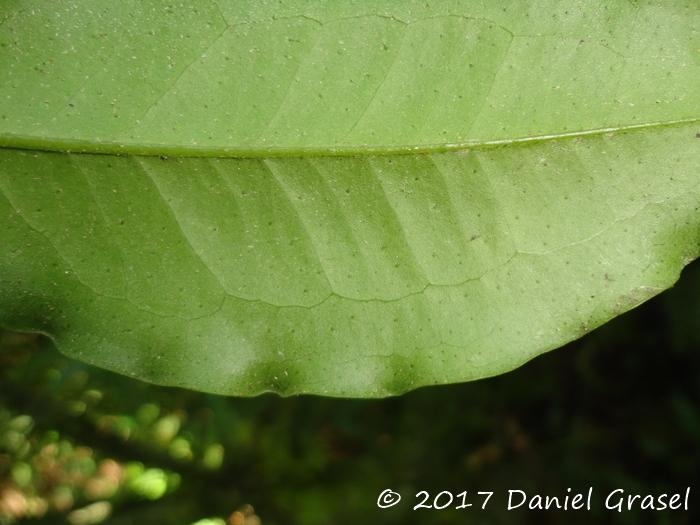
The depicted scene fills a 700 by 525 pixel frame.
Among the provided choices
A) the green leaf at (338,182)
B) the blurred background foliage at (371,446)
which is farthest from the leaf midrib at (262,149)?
the blurred background foliage at (371,446)

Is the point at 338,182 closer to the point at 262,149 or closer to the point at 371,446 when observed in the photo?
the point at 262,149

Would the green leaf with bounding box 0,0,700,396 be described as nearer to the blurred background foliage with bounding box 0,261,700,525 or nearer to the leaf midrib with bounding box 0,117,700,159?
the leaf midrib with bounding box 0,117,700,159

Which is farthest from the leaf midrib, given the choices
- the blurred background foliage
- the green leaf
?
the blurred background foliage

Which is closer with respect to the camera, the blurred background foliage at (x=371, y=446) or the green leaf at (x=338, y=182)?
the green leaf at (x=338, y=182)

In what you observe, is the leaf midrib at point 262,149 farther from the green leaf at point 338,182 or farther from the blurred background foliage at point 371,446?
the blurred background foliage at point 371,446

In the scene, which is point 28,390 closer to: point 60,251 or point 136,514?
point 136,514

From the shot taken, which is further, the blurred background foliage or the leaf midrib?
the blurred background foliage
